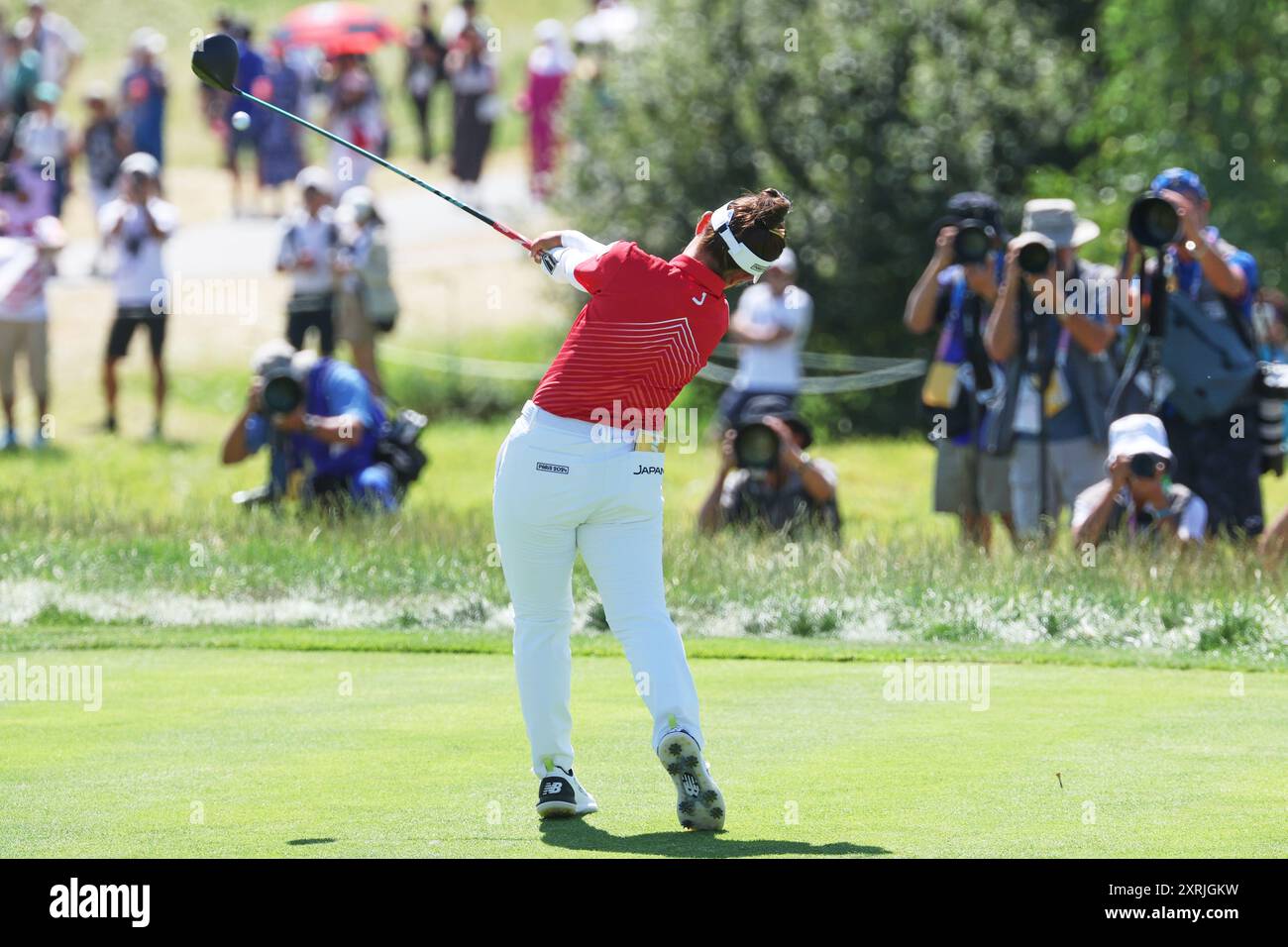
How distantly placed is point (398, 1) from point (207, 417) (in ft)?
84.6

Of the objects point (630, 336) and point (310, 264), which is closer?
point (630, 336)

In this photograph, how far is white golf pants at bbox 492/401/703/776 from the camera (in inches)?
288

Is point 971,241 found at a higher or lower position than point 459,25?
lower

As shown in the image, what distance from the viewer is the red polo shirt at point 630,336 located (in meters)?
7.31

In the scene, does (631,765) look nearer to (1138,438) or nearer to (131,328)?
(1138,438)

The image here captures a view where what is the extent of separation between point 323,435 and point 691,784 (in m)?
8.17

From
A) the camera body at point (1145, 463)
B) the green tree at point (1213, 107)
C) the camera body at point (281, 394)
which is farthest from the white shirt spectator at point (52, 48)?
the camera body at point (1145, 463)

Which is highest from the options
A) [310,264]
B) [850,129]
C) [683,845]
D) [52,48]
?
[52,48]

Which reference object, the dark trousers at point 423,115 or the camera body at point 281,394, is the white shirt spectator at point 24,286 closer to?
the camera body at point 281,394

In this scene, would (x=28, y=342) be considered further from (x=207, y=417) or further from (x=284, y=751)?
(x=284, y=751)

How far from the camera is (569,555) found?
752 centimetres

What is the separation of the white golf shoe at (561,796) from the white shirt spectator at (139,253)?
1478cm

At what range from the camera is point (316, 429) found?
14.9 metres

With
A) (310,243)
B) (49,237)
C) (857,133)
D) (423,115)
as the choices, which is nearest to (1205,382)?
(310,243)
